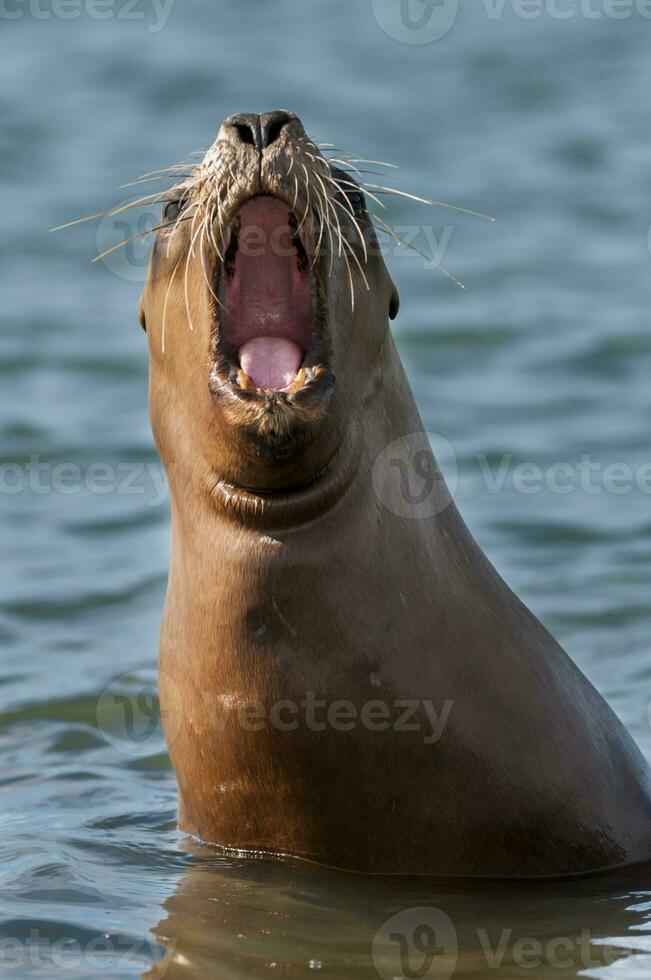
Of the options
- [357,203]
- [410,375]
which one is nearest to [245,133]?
[357,203]

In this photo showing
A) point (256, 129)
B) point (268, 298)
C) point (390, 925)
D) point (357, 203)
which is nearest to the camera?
point (390, 925)

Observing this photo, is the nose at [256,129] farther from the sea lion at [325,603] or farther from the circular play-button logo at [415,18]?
the circular play-button logo at [415,18]

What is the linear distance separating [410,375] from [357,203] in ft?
24.9

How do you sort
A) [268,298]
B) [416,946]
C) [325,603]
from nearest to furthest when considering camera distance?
[416,946], [325,603], [268,298]

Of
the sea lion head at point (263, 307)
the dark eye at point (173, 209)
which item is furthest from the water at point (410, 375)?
the dark eye at point (173, 209)

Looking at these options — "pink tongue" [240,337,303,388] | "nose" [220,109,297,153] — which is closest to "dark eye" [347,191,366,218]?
"nose" [220,109,297,153]

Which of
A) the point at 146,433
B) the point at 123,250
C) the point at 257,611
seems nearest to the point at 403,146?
the point at 123,250

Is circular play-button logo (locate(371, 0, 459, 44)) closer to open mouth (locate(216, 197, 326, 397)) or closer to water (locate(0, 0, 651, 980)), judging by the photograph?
water (locate(0, 0, 651, 980))

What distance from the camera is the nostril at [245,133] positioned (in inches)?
206

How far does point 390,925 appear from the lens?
496 cm

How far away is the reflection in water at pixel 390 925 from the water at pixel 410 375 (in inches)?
0.5

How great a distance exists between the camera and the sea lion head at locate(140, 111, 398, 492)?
5070mm

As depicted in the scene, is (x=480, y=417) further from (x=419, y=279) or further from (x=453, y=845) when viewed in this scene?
(x=453, y=845)

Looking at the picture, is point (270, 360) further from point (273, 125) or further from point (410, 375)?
point (410, 375)
